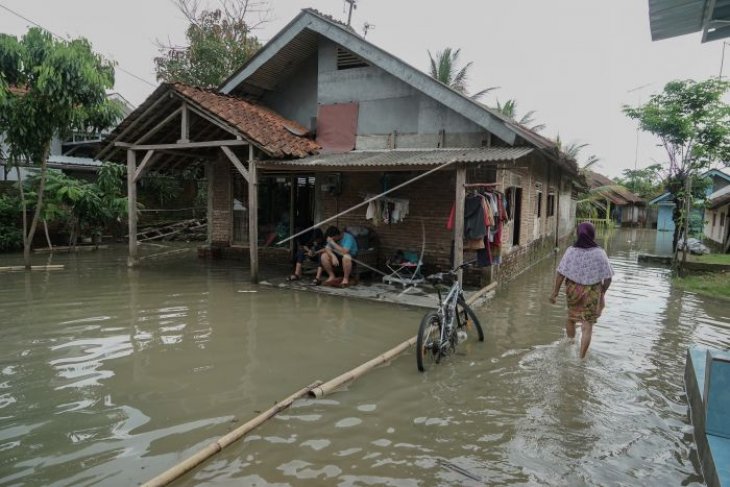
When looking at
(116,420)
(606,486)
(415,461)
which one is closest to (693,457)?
(606,486)

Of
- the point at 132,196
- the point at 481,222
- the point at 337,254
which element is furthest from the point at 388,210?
the point at 132,196

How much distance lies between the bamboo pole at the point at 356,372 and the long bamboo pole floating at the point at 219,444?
92mm

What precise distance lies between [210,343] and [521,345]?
154 inches

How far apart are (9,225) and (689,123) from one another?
19184 millimetres

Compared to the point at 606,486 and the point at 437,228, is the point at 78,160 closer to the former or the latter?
the point at 437,228

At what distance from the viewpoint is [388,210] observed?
987cm

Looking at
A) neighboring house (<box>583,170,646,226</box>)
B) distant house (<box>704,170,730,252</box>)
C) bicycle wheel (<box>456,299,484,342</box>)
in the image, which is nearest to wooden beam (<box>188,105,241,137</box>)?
bicycle wheel (<box>456,299,484,342</box>)

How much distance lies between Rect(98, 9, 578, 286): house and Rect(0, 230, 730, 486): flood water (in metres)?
2.57

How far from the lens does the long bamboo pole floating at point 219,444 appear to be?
115 inches

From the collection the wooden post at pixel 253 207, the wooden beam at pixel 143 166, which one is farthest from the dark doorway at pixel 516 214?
the wooden beam at pixel 143 166

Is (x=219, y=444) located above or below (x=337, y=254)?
below

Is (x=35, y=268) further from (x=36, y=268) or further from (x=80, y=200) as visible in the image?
(x=80, y=200)

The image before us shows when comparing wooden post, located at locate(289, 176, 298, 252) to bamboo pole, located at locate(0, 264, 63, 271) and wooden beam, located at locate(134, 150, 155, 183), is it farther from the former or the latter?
bamboo pole, located at locate(0, 264, 63, 271)

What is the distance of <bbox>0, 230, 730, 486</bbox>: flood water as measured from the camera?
3365 millimetres
